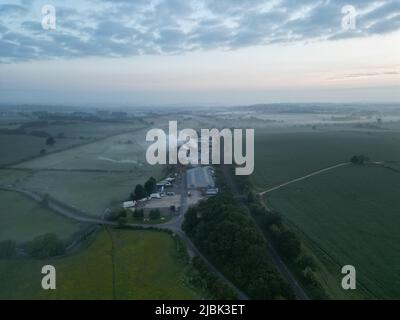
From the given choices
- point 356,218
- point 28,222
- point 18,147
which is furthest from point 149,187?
point 18,147

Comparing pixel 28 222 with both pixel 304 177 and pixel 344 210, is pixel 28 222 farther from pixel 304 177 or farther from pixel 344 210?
pixel 304 177

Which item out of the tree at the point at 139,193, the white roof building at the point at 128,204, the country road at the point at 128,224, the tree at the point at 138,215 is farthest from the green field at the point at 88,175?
the tree at the point at 138,215

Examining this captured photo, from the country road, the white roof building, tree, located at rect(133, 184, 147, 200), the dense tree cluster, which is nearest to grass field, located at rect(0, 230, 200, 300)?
the country road

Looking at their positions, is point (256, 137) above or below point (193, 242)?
above

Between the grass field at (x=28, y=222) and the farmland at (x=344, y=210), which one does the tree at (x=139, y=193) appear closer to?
the grass field at (x=28, y=222)
